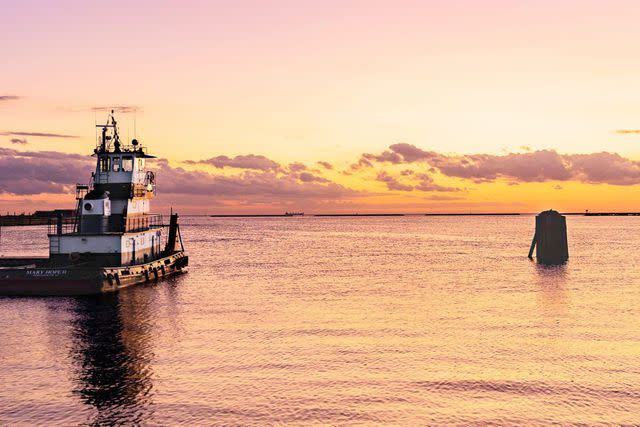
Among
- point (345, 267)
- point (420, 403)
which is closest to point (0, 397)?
point (420, 403)

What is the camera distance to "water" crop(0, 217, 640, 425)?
21.7 m

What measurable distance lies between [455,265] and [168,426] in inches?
2616

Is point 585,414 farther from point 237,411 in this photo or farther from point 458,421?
point 237,411

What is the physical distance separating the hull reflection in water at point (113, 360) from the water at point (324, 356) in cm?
9

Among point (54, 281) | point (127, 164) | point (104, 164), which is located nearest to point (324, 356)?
point (54, 281)

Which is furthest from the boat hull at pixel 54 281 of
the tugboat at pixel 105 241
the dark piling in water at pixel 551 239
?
the dark piling in water at pixel 551 239

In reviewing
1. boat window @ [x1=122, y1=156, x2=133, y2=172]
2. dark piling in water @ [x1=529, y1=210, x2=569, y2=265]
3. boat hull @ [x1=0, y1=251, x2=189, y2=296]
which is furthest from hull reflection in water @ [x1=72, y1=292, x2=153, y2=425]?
dark piling in water @ [x1=529, y1=210, x2=569, y2=265]

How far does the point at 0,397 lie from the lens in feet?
75.2

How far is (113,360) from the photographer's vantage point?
28.9m

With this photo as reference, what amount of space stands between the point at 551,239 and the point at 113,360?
69.3 metres

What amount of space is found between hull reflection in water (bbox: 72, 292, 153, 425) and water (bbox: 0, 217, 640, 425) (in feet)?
0.30

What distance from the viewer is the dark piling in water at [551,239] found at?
269ft

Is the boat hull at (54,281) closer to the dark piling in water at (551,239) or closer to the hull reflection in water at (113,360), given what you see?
the hull reflection in water at (113,360)

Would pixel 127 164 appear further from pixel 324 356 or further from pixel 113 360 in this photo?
pixel 324 356
